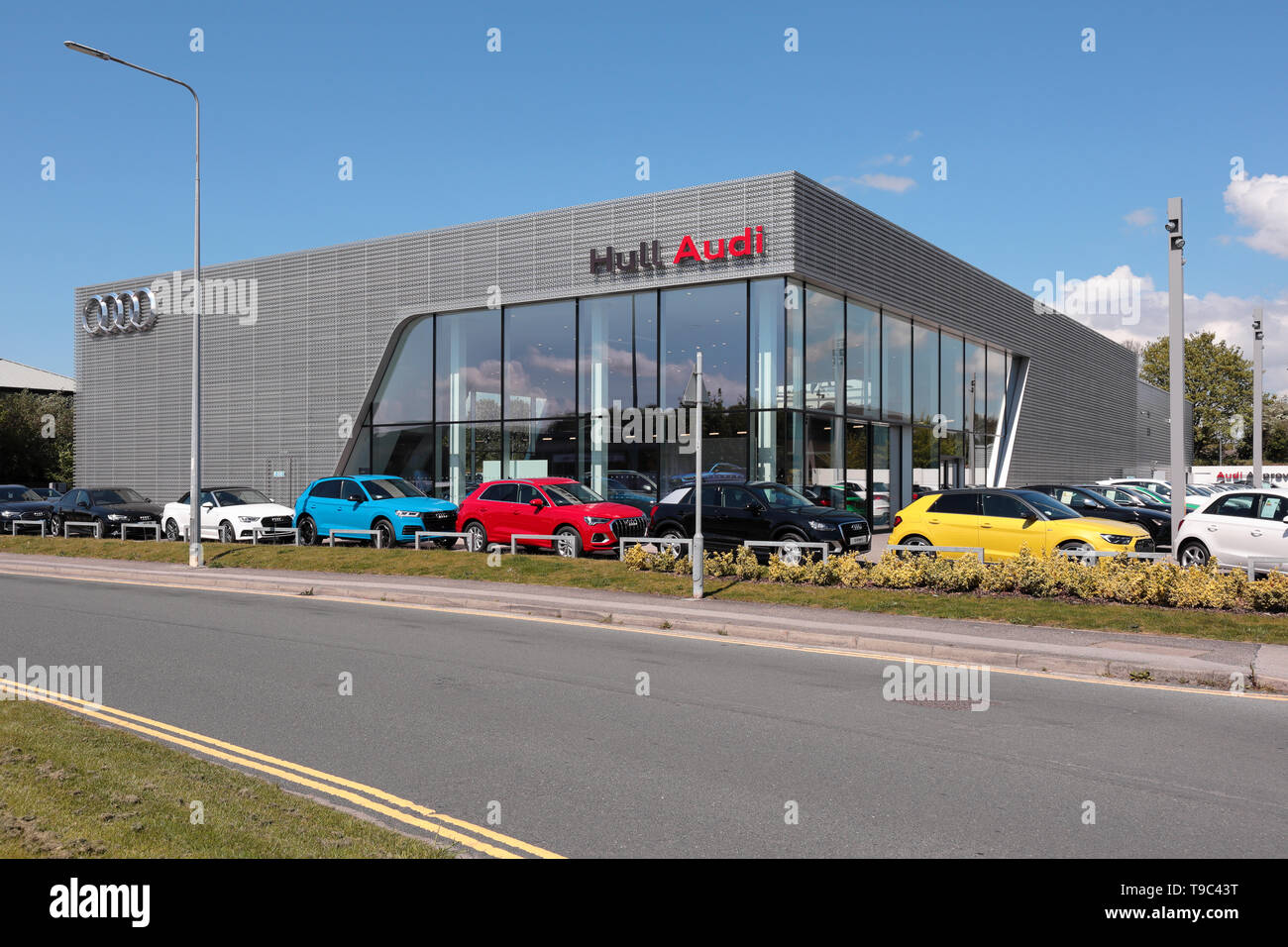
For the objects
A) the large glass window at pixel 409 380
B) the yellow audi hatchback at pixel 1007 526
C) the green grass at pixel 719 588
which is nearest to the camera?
the green grass at pixel 719 588

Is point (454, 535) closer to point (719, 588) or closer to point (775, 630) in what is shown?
point (719, 588)

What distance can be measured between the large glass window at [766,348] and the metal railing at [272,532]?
41.2ft

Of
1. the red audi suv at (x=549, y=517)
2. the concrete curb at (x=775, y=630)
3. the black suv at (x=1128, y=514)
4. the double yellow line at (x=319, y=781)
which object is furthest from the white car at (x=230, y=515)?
the black suv at (x=1128, y=514)

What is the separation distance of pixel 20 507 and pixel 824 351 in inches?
1090

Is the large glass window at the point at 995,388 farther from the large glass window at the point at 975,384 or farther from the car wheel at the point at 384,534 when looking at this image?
the car wheel at the point at 384,534

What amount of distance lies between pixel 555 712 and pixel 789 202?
1943cm

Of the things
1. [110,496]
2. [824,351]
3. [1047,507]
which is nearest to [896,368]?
[824,351]

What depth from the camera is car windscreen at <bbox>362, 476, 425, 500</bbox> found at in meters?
24.8

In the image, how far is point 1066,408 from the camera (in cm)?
4938

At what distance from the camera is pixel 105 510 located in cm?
3047

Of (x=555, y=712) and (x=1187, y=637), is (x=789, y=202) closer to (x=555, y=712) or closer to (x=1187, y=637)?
(x=1187, y=637)

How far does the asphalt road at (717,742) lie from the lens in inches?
213

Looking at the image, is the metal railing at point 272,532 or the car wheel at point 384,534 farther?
the metal railing at point 272,532

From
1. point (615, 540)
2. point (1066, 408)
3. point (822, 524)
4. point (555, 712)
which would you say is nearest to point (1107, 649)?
point (555, 712)
